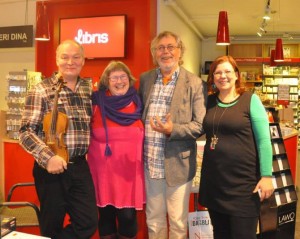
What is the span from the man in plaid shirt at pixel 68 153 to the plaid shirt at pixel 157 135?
1.42ft

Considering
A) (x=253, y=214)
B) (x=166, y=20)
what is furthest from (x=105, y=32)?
(x=253, y=214)

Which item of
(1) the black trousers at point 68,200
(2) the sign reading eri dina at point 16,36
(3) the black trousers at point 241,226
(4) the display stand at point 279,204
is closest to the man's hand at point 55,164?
(1) the black trousers at point 68,200

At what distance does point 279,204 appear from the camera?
3.20 m

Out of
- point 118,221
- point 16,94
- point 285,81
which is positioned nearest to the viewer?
point 118,221

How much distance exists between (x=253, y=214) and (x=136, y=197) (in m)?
0.83

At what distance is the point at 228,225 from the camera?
88.9 inches

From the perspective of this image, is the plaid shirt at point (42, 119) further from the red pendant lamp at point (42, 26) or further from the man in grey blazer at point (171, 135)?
the red pendant lamp at point (42, 26)

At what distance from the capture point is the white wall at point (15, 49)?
600cm

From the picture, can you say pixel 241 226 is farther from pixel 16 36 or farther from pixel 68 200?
pixel 16 36

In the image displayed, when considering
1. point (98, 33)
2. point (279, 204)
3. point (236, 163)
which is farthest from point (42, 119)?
point (98, 33)

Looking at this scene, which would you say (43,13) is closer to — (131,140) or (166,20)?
(166,20)

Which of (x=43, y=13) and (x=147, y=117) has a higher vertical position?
(x=43, y=13)

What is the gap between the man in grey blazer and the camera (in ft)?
7.98

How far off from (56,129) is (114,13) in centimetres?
324
